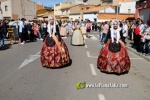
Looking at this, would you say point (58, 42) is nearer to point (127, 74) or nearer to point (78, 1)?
point (127, 74)

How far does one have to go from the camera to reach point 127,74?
8.38 meters

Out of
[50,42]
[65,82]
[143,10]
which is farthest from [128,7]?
[65,82]

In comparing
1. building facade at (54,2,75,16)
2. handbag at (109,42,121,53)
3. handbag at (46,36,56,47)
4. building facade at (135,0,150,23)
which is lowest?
handbag at (109,42,121,53)

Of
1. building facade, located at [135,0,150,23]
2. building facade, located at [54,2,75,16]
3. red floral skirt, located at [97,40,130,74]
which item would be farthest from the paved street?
building facade, located at [54,2,75,16]

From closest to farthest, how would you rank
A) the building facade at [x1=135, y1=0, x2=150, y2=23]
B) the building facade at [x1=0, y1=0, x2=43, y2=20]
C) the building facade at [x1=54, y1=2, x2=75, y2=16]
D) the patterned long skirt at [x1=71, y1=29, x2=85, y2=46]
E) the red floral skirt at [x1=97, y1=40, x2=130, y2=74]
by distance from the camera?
1. the red floral skirt at [x1=97, y1=40, x2=130, y2=74]
2. the patterned long skirt at [x1=71, y1=29, x2=85, y2=46]
3. the building facade at [x1=135, y1=0, x2=150, y2=23]
4. the building facade at [x1=0, y1=0, x2=43, y2=20]
5. the building facade at [x1=54, y1=2, x2=75, y2=16]

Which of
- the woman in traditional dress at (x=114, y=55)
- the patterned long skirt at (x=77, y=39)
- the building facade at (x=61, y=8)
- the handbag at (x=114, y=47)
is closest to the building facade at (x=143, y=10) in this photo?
the patterned long skirt at (x=77, y=39)

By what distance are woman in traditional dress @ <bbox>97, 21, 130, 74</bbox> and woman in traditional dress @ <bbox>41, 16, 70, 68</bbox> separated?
1.46 metres

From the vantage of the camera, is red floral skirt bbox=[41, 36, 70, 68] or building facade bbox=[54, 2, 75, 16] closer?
red floral skirt bbox=[41, 36, 70, 68]

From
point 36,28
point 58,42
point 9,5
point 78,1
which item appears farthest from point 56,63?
point 78,1

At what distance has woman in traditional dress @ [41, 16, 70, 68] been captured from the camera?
8.72 m

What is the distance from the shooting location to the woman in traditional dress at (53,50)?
872 centimetres

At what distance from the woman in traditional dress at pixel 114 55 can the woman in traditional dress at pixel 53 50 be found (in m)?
1.46

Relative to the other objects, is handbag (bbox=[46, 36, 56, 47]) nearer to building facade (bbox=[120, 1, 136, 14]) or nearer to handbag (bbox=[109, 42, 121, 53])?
handbag (bbox=[109, 42, 121, 53])

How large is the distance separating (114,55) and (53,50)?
85.6 inches
